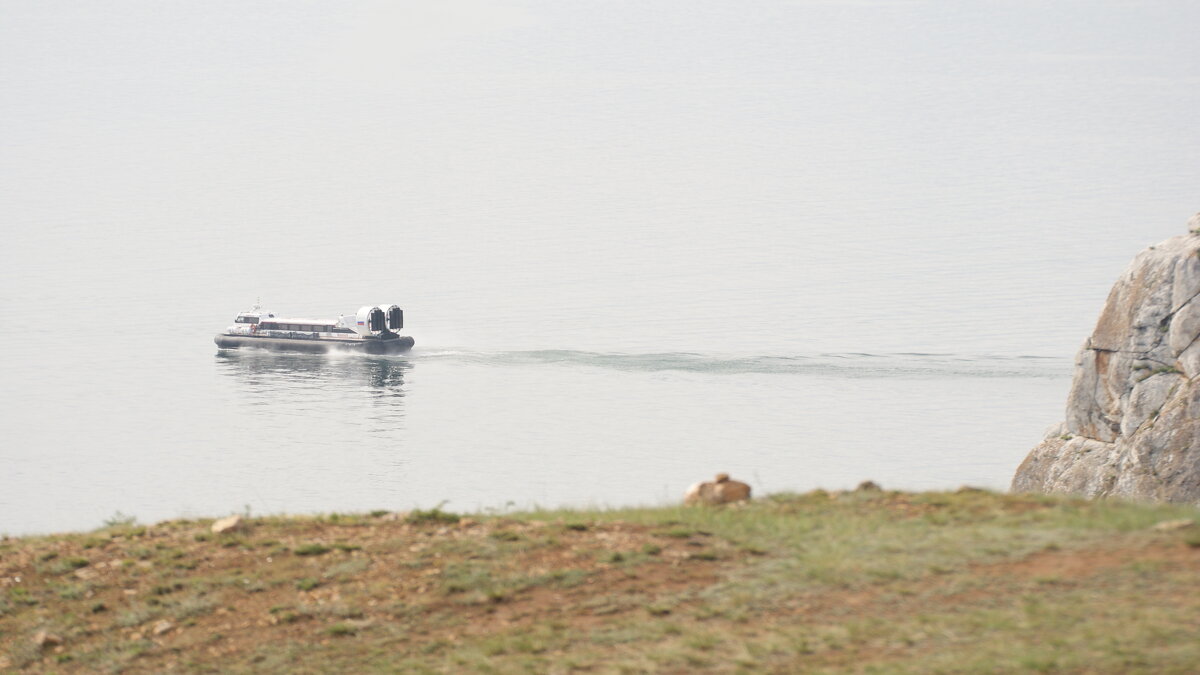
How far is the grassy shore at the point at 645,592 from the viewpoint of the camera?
1552 centimetres

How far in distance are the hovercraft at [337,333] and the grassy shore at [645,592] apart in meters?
135

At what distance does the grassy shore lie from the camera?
15.5 metres

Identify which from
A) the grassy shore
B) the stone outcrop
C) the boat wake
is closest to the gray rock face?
the stone outcrop

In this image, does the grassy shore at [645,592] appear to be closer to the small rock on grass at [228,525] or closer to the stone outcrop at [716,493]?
the small rock on grass at [228,525]

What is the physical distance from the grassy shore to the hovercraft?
135m

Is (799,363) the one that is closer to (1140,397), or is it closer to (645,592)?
(1140,397)

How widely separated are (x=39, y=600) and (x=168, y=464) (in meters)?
99.1

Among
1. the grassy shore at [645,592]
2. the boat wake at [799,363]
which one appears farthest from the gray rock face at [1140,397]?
the boat wake at [799,363]

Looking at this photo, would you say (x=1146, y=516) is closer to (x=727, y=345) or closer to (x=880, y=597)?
(x=880, y=597)

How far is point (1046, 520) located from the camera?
1877 centimetres

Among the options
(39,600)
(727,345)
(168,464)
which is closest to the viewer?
(39,600)

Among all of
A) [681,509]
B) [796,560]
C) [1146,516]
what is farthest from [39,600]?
[1146,516]

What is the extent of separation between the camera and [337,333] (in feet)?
520

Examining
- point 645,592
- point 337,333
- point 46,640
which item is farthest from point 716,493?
point 337,333
